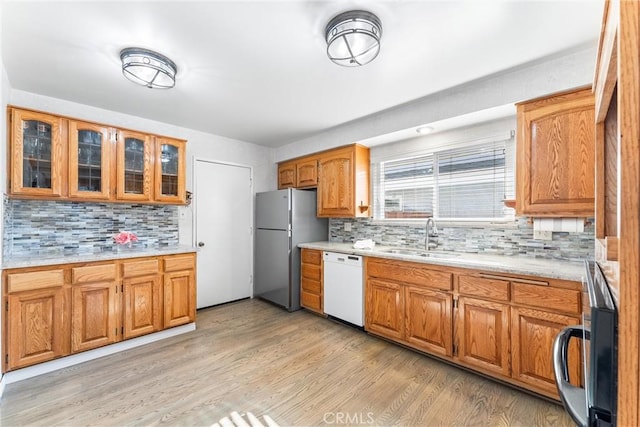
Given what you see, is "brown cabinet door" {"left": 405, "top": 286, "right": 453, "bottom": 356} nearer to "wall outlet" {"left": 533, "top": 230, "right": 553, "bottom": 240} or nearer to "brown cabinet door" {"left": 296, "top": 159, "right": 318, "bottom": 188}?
"wall outlet" {"left": 533, "top": 230, "right": 553, "bottom": 240}

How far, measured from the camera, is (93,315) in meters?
2.48

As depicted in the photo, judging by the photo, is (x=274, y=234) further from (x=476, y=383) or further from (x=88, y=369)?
(x=476, y=383)

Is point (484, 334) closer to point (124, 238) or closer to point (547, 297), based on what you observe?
point (547, 297)

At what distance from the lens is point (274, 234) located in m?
3.96

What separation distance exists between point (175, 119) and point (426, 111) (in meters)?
2.80

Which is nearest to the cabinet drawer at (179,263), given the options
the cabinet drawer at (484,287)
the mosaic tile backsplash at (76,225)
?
the mosaic tile backsplash at (76,225)

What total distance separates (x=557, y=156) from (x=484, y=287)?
3.54ft

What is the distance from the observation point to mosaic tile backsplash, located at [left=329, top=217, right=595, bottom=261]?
221 cm

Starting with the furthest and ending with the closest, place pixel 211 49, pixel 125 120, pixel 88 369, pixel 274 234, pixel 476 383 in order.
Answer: pixel 274 234 < pixel 125 120 < pixel 88 369 < pixel 476 383 < pixel 211 49

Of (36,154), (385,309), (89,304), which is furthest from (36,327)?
(385,309)

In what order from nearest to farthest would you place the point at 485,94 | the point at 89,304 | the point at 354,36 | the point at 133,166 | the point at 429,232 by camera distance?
1. the point at 354,36
2. the point at 485,94
3. the point at 89,304
4. the point at 133,166
5. the point at 429,232

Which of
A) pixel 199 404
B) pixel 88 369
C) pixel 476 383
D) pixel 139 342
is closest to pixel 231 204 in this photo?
pixel 139 342

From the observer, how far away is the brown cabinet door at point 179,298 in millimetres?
2910

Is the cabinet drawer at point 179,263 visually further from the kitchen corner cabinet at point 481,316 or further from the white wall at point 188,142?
the kitchen corner cabinet at point 481,316
